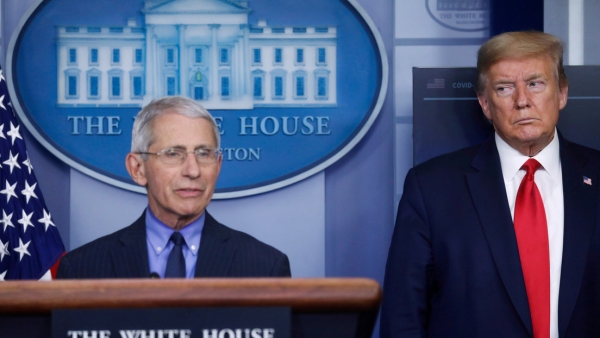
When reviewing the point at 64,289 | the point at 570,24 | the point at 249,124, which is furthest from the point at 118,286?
the point at 570,24

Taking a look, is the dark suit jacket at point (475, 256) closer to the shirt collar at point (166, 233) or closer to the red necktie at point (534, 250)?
the red necktie at point (534, 250)

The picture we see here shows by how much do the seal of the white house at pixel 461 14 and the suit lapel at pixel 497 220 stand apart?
3.84 ft

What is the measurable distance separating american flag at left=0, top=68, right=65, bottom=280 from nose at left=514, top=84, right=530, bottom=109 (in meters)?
1.79

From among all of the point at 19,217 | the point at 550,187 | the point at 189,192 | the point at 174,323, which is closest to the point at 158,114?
the point at 189,192

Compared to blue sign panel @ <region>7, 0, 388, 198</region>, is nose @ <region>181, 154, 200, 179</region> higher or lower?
lower

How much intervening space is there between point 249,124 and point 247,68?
25cm

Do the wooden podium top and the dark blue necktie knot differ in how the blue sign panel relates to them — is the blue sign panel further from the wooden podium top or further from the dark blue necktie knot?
the wooden podium top

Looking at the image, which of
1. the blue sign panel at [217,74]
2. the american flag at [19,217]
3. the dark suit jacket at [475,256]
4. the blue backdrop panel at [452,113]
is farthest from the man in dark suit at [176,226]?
the blue sign panel at [217,74]

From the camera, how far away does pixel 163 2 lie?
10.1ft

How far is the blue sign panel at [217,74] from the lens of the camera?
10.1 ft

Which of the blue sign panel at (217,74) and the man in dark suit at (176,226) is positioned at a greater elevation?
the blue sign panel at (217,74)

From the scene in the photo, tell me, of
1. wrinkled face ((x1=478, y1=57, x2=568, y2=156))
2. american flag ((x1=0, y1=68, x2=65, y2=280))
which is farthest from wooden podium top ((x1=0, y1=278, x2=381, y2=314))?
american flag ((x1=0, y1=68, x2=65, y2=280))

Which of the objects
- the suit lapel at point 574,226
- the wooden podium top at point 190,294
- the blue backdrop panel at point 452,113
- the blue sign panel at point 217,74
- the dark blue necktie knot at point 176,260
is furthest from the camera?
the blue sign panel at point 217,74

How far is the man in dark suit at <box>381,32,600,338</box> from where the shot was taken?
1898mm
